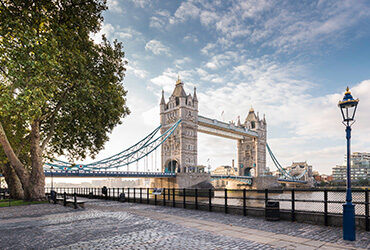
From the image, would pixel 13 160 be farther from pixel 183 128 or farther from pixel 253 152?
pixel 253 152

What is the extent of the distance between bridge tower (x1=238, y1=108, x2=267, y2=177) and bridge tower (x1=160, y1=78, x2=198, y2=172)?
37.9 metres

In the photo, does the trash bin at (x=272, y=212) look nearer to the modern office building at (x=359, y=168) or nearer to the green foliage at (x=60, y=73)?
the green foliage at (x=60, y=73)

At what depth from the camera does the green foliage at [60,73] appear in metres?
14.0

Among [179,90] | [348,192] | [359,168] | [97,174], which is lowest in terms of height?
[359,168]

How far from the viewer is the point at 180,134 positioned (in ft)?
274

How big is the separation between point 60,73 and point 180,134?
2610 inches

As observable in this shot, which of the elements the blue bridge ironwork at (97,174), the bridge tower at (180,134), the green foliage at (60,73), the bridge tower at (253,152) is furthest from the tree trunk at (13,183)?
the bridge tower at (253,152)

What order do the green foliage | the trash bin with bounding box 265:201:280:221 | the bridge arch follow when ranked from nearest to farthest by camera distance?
the trash bin with bounding box 265:201:280:221
the green foliage
the bridge arch

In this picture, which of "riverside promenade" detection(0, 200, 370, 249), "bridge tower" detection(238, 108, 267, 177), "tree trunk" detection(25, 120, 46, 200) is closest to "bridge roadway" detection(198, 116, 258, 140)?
"bridge tower" detection(238, 108, 267, 177)

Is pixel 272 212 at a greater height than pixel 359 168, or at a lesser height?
greater

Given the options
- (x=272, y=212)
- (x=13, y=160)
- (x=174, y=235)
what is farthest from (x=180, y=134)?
(x=174, y=235)

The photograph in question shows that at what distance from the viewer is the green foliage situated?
14.0 meters

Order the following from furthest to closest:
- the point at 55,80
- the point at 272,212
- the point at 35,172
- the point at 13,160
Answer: the point at 35,172 → the point at 13,160 → the point at 55,80 → the point at 272,212

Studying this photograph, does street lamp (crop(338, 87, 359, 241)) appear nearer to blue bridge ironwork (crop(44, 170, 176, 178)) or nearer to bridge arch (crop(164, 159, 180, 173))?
blue bridge ironwork (crop(44, 170, 176, 178))
